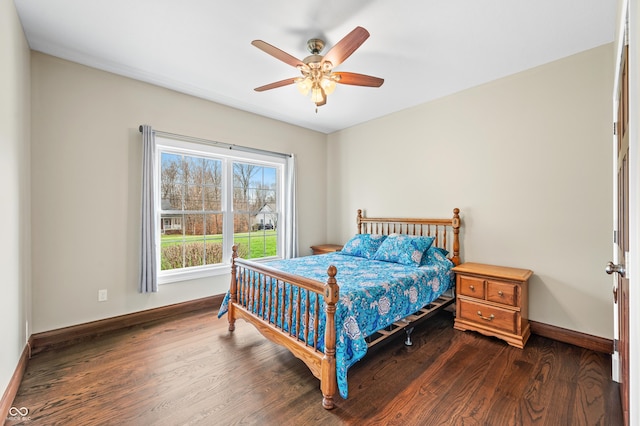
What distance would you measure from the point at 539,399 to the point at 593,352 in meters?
1.12

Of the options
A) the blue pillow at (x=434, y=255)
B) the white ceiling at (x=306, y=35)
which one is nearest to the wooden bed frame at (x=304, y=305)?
the blue pillow at (x=434, y=255)

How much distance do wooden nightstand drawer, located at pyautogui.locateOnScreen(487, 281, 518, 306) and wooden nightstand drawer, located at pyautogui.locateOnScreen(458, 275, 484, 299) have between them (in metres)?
0.07

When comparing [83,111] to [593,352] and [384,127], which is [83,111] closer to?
[384,127]

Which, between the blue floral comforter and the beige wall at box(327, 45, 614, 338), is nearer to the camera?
the blue floral comforter

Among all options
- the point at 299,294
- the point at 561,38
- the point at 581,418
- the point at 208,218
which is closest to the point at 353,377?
the point at 299,294

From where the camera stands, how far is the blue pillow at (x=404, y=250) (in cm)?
308

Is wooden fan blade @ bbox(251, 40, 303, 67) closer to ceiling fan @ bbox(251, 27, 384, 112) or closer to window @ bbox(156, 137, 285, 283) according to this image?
ceiling fan @ bbox(251, 27, 384, 112)

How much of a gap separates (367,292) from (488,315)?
4.76 feet

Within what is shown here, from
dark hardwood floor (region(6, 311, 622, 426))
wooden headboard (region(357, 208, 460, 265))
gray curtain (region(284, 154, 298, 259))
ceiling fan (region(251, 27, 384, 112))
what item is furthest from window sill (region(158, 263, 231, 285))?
ceiling fan (region(251, 27, 384, 112))

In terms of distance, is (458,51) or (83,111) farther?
(83,111)

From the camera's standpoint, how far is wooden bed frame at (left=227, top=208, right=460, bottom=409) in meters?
1.83

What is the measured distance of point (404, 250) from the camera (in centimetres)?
318

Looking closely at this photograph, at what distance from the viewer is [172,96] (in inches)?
130

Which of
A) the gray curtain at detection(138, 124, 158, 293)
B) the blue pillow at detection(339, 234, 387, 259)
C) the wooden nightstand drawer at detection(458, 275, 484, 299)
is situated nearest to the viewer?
the wooden nightstand drawer at detection(458, 275, 484, 299)
